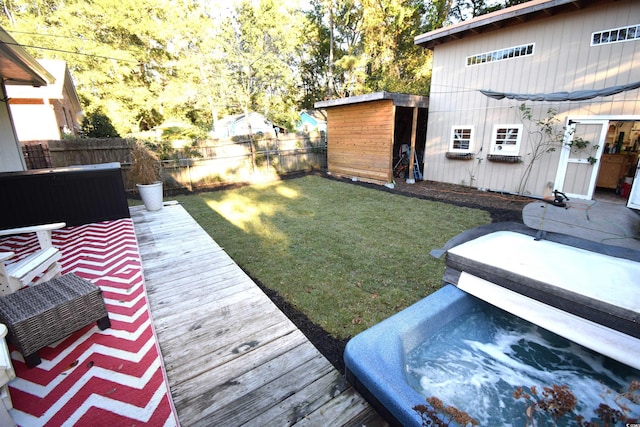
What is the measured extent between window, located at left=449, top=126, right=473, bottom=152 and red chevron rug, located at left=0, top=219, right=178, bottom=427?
27.4ft

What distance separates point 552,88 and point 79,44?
804 inches

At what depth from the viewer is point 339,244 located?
172 inches

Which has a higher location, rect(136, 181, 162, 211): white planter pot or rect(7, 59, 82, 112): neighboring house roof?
rect(7, 59, 82, 112): neighboring house roof

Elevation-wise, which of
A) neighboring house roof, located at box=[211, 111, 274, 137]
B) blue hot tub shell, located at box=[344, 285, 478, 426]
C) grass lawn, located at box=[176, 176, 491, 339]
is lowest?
grass lawn, located at box=[176, 176, 491, 339]

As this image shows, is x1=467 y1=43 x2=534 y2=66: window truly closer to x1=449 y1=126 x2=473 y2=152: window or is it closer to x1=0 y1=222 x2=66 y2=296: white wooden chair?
x1=449 y1=126 x2=473 y2=152: window

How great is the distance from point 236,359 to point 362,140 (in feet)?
27.4

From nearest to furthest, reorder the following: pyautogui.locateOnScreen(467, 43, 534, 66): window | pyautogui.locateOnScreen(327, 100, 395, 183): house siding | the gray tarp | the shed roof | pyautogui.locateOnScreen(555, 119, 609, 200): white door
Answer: the gray tarp
pyautogui.locateOnScreen(555, 119, 609, 200): white door
pyautogui.locateOnScreen(467, 43, 534, 66): window
the shed roof
pyautogui.locateOnScreen(327, 100, 395, 183): house siding

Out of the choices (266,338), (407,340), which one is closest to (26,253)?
(266,338)

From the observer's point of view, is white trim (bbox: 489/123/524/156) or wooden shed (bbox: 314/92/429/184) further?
wooden shed (bbox: 314/92/429/184)

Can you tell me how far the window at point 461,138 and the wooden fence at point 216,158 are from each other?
5.53m

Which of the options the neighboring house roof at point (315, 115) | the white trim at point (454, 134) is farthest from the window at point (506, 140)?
the neighboring house roof at point (315, 115)

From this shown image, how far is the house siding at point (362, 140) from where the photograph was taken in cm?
833

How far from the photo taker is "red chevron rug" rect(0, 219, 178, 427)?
4.73 feet

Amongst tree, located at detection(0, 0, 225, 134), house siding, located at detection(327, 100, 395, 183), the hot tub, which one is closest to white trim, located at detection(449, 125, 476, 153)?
house siding, located at detection(327, 100, 395, 183)
